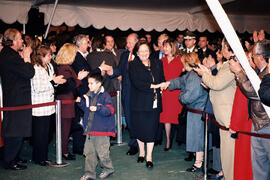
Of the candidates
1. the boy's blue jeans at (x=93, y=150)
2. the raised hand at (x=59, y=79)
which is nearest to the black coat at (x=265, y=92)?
the boy's blue jeans at (x=93, y=150)

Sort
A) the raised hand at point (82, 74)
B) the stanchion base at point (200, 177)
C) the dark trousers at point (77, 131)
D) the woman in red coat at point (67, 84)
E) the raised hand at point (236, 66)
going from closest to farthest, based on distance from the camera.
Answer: the raised hand at point (236, 66) → the stanchion base at point (200, 177) → the woman in red coat at point (67, 84) → the raised hand at point (82, 74) → the dark trousers at point (77, 131)

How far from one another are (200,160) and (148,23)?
4793mm

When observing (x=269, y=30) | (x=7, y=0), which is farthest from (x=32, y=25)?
(x=269, y=30)

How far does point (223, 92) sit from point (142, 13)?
5.19 metres

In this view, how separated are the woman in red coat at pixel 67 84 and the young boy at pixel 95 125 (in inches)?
26.5

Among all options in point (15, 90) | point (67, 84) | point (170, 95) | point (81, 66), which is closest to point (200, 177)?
point (170, 95)

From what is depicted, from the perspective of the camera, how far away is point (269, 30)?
983cm

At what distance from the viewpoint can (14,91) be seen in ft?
15.7

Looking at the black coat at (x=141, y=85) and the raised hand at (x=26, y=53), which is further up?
the raised hand at (x=26, y=53)

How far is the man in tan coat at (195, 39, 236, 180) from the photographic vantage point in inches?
155

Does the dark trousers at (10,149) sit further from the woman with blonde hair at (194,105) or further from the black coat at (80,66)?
the woman with blonde hair at (194,105)

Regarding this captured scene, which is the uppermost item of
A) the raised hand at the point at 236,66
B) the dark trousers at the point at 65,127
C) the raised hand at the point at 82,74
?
the raised hand at the point at 236,66

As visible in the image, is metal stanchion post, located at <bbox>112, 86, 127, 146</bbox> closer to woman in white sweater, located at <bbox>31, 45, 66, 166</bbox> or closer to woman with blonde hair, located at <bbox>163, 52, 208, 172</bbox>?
woman in white sweater, located at <bbox>31, 45, 66, 166</bbox>

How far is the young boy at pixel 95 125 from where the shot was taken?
445cm
